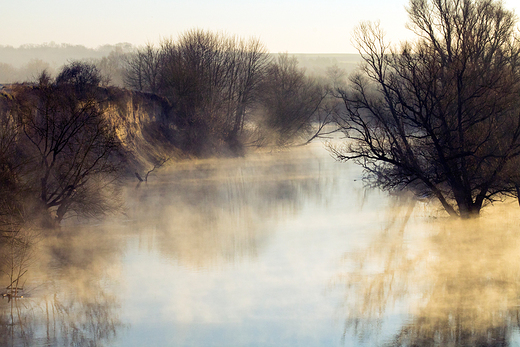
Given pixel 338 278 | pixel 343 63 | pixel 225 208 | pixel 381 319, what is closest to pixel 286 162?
pixel 225 208

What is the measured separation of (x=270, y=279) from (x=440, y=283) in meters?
3.37

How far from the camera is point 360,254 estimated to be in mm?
13578

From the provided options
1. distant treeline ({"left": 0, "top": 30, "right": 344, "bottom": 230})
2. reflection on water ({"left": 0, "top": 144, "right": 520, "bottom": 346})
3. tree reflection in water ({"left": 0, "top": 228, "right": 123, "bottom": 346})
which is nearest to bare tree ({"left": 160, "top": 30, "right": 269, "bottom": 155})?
distant treeline ({"left": 0, "top": 30, "right": 344, "bottom": 230})

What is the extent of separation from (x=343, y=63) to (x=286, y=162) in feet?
444

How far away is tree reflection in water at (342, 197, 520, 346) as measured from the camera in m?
8.59

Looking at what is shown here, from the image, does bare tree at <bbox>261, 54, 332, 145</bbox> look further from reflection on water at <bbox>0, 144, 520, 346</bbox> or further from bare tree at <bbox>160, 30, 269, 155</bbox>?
reflection on water at <bbox>0, 144, 520, 346</bbox>

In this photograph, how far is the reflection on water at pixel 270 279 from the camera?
866cm

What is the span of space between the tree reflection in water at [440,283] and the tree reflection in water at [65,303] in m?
4.12

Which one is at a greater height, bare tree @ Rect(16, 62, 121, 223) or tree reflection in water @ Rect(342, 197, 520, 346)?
bare tree @ Rect(16, 62, 121, 223)

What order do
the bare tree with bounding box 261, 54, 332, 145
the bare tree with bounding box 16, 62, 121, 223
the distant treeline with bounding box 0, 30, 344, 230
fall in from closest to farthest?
the bare tree with bounding box 16, 62, 121, 223 → the distant treeline with bounding box 0, 30, 344, 230 → the bare tree with bounding box 261, 54, 332, 145

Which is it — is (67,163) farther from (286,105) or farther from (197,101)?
(286,105)

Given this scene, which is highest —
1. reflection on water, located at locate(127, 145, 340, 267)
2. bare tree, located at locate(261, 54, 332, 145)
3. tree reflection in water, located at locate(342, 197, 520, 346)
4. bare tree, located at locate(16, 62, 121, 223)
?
bare tree, located at locate(261, 54, 332, 145)

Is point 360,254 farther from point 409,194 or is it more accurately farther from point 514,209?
point 409,194

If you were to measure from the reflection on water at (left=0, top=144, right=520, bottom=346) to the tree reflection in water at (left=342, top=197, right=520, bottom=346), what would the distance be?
0.13ft
